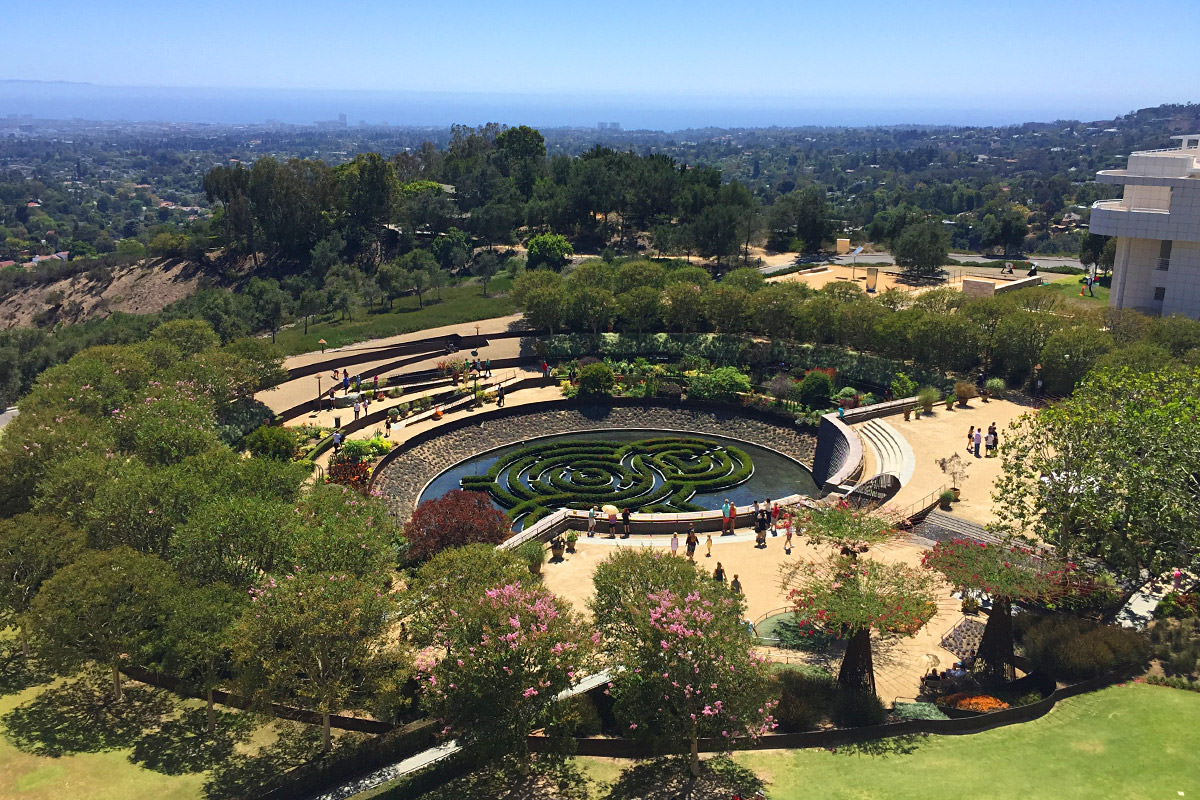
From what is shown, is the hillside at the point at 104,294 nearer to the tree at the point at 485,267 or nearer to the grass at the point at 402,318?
the grass at the point at 402,318

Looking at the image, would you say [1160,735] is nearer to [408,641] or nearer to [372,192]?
[408,641]

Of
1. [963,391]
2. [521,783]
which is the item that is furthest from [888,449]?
[521,783]

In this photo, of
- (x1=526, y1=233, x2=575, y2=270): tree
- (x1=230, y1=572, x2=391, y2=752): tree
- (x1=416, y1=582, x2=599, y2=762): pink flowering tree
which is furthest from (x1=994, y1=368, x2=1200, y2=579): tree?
(x1=526, y1=233, x2=575, y2=270): tree

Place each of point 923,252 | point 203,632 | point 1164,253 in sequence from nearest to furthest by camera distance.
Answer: point 203,632
point 1164,253
point 923,252

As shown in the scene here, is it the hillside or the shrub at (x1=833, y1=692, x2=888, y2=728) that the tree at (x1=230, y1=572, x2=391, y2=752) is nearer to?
the shrub at (x1=833, y1=692, x2=888, y2=728)

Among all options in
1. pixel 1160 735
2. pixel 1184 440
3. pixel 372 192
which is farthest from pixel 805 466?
pixel 372 192

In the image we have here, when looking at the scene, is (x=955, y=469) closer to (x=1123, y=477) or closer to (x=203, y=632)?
(x=1123, y=477)

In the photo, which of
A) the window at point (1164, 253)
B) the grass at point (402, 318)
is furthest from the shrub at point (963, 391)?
the grass at point (402, 318)
